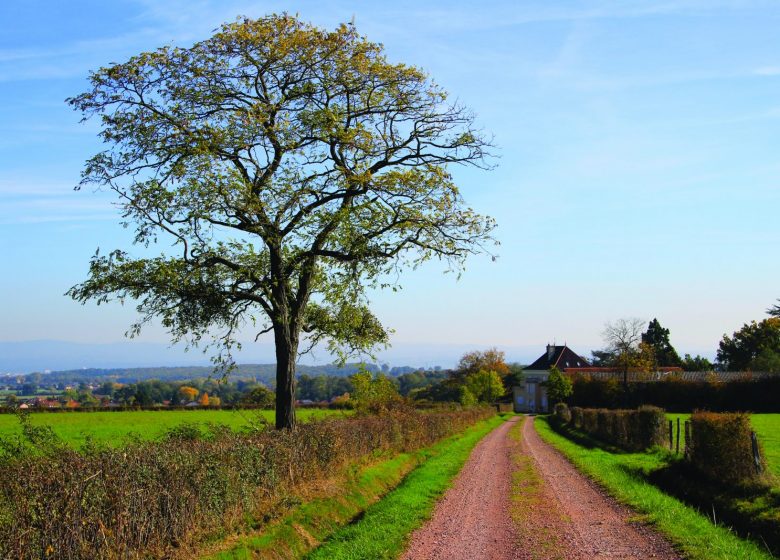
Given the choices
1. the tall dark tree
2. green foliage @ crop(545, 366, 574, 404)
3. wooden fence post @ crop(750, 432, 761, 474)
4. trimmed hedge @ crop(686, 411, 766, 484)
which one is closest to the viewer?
wooden fence post @ crop(750, 432, 761, 474)

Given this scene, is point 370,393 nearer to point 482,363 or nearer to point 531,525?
point 531,525

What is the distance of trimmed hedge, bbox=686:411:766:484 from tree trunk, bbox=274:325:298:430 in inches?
438

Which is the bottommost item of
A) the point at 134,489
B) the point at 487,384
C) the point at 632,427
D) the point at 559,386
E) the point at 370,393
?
the point at 487,384

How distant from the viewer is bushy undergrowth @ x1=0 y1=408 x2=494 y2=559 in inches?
305

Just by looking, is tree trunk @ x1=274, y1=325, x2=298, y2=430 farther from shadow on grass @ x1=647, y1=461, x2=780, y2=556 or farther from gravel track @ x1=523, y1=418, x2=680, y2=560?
shadow on grass @ x1=647, y1=461, x2=780, y2=556

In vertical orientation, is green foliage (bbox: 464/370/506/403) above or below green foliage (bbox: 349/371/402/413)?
below

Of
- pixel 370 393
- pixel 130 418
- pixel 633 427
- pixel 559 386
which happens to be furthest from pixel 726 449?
pixel 559 386

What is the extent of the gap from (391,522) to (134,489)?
5.47 m

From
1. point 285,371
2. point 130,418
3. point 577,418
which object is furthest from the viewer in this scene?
point 130,418

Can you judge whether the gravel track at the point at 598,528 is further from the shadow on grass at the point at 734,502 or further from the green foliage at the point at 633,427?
the green foliage at the point at 633,427

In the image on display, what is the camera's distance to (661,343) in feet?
438

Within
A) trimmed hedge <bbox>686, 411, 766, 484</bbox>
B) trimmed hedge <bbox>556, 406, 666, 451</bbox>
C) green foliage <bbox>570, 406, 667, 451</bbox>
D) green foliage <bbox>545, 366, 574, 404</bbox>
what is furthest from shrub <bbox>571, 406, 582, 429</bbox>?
green foliage <bbox>545, 366, 574, 404</bbox>

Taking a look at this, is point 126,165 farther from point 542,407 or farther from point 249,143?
point 542,407

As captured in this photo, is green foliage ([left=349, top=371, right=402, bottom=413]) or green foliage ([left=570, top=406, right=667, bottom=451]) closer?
green foliage ([left=570, top=406, right=667, bottom=451])
